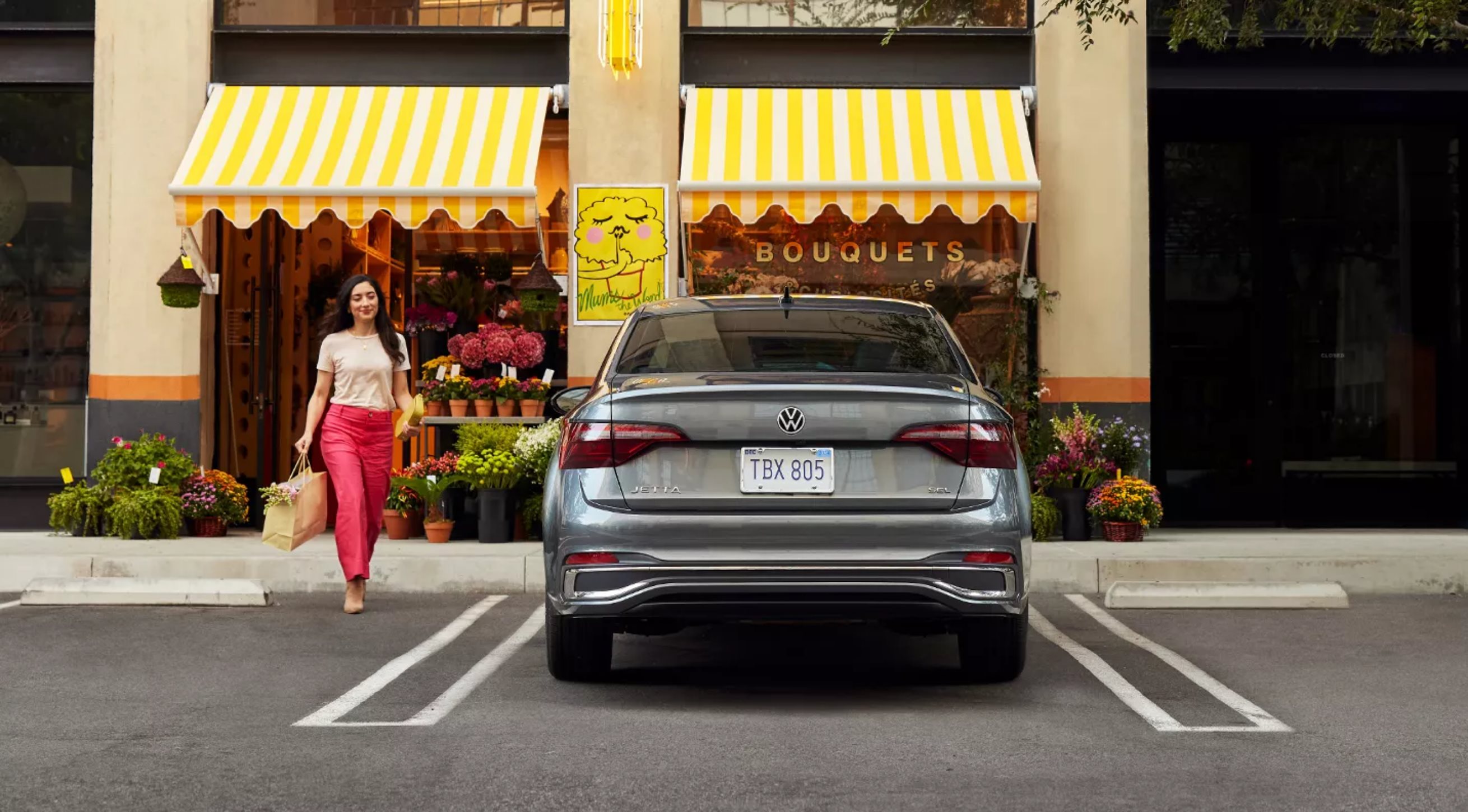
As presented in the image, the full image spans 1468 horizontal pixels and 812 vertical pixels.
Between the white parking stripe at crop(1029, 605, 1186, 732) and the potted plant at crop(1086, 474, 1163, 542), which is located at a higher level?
the potted plant at crop(1086, 474, 1163, 542)

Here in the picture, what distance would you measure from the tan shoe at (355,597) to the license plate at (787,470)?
4.04 metres

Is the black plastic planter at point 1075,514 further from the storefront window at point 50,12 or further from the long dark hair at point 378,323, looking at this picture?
the storefront window at point 50,12

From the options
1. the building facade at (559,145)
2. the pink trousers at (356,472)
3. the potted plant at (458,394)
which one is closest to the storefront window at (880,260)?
the building facade at (559,145)

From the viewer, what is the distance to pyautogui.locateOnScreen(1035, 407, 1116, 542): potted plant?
12.7 metres

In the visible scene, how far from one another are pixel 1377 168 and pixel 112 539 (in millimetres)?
11071

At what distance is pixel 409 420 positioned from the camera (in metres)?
9.50

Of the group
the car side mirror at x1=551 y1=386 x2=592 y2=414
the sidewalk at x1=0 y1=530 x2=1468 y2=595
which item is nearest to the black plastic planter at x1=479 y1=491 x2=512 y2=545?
the sidewalk at x1=0 y1=530 x2=1468 y2=595

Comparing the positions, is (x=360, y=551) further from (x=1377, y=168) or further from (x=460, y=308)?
(x=1377, y=168)

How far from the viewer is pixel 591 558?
623 centimetres

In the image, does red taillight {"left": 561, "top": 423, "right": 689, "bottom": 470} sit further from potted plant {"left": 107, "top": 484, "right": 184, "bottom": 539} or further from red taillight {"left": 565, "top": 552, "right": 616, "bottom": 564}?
potted plant {"left": 107, "top": 484, "right": 184, "bottom": 539}

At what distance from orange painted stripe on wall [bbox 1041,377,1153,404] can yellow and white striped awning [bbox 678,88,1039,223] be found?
5.32 feet

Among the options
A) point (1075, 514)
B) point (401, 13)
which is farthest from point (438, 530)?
point (1075, 514)

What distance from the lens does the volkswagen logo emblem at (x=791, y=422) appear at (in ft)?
20.4

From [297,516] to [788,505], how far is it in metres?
4.01
